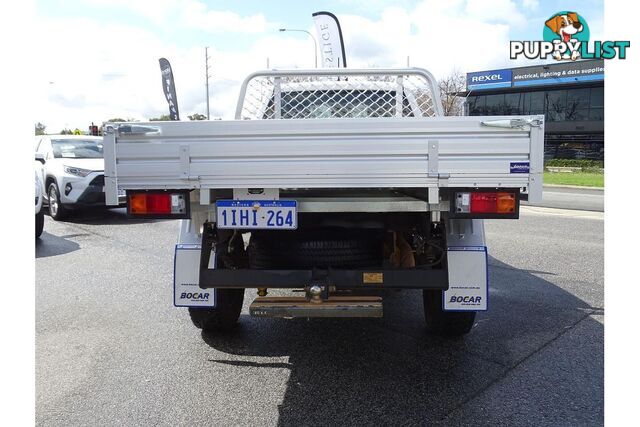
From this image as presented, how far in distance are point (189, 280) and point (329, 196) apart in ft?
4.01

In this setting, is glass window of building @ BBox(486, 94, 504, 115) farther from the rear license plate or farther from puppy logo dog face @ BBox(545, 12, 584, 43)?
the rear license plate

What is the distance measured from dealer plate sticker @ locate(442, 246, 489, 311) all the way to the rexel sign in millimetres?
42867

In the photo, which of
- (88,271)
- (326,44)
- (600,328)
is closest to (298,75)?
(600,328)

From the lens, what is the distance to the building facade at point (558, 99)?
40.3 meters

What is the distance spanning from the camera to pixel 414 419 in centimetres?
297

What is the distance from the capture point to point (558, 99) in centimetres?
4262

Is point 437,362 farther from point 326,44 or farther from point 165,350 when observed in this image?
point 326,44

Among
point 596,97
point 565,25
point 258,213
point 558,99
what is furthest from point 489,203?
point 558,99

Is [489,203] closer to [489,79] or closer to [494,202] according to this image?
[494,202]

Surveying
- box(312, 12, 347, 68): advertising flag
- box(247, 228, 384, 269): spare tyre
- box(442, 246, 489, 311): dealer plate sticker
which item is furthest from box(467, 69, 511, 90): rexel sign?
box(247, 228, 384, 269): spare tyre

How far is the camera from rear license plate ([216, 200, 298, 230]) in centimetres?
318

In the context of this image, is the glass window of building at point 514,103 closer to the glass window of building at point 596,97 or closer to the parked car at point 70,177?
the glass window of building at point 596,97

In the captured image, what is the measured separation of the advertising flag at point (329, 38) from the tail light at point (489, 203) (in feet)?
31.0

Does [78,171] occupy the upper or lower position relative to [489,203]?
upper
